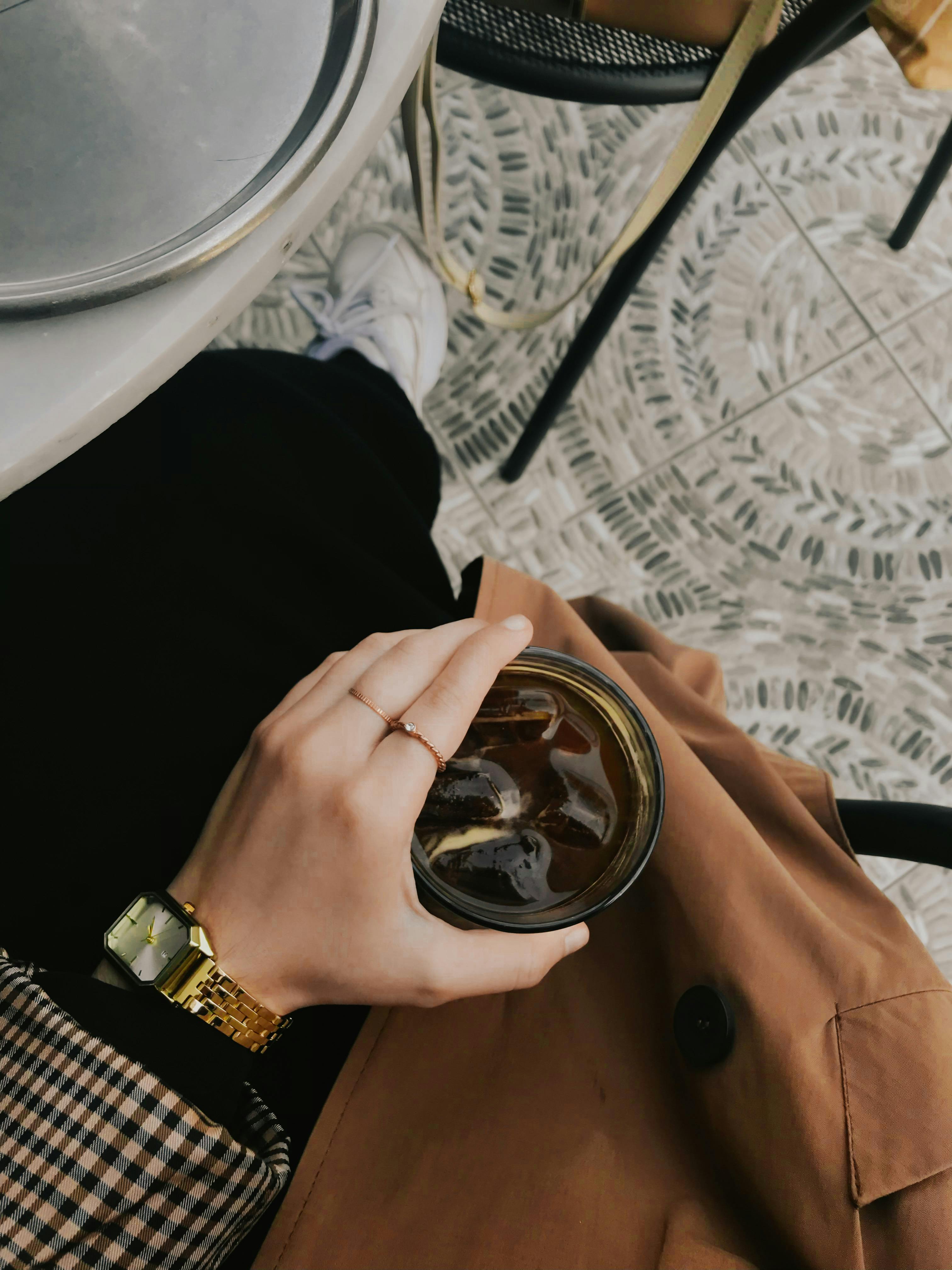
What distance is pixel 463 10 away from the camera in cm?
69

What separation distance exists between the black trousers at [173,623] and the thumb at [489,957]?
116mm

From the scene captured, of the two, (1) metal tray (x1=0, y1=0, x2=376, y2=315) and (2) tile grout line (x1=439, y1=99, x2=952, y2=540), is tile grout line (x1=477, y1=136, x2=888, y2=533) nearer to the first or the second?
(2) tile grout line (x1=439, y1=99, x2=952, y2=540)

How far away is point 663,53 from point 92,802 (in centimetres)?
70

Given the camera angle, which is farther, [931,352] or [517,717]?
[931,352]

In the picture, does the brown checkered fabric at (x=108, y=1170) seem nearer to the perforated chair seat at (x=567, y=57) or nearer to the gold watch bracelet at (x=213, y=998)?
the gold watch bracelet at (x=213, y=998)

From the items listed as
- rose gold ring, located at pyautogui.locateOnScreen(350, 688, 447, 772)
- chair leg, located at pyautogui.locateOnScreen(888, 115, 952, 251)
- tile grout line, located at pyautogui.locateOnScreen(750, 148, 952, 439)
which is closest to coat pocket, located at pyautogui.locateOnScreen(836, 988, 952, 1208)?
rose gold ring, located at pyautogui.locateOnScreen(350, 688, 447, 772)

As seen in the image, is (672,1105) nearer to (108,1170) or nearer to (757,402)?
(108,1170)

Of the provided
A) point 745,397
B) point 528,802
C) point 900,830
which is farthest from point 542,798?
point 745,397

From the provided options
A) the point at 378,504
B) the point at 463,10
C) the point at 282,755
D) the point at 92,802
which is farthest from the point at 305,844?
the point at 463,10

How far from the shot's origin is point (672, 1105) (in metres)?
0.47

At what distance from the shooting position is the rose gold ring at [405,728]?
41 centimetres

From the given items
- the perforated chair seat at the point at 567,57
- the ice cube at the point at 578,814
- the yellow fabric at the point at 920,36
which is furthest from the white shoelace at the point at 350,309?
the ice cube at the point at 578,814

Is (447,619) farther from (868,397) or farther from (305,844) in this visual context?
(868,397)

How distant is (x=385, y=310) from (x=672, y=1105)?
823 mm
